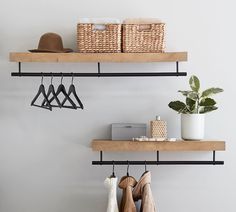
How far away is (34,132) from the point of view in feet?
8.53

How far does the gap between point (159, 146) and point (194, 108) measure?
0.27 metres

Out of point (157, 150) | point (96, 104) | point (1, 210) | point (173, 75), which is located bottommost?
point (1, 210)

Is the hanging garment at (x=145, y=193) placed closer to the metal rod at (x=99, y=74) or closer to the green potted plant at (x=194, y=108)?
the green potted plant at (x=194, y=108)

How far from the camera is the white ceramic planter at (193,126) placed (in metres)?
2.38

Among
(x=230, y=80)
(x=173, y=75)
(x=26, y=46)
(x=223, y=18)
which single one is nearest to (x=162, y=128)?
(x=173, y=75)

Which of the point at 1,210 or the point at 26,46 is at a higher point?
the point at 26,46

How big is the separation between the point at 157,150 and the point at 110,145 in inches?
9.4

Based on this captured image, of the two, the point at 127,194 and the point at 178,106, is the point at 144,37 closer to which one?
the point at 178,106

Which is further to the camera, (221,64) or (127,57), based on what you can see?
(221,64)

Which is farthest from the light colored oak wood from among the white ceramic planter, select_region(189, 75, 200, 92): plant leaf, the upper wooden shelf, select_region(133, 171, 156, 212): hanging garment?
the upper wooden shelf

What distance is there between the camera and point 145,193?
2330mm

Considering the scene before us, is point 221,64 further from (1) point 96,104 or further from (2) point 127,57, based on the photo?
(1) point 96,104

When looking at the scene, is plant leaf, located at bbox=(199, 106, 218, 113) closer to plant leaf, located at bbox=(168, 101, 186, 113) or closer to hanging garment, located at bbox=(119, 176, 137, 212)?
plant leaf, located at bbox=(168, 101, 186, 113)

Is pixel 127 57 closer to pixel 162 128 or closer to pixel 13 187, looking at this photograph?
pixel 162 128
